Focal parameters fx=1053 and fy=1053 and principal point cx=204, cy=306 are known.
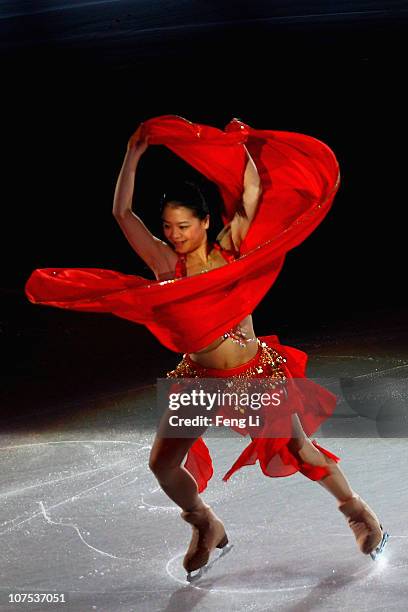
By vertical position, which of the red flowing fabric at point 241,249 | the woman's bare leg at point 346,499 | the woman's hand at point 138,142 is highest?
the woman's hand at point 138,142

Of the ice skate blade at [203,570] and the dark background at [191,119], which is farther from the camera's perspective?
the dark background at [191,119]

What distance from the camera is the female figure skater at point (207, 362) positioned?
3811 mm

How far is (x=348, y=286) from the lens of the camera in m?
7.78

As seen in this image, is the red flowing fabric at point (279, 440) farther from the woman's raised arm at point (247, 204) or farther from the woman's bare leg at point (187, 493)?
the woman's raised arm at point (247, 204)

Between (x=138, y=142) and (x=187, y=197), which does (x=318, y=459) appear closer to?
(x=187, y=197)

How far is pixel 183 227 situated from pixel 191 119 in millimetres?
4503

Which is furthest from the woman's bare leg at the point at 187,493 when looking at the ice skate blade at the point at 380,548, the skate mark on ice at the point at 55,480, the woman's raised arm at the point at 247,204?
the skate mark on ice at the point at 55,480

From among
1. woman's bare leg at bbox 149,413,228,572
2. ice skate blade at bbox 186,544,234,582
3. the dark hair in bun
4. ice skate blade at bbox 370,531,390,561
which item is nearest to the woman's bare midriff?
woman's bare leg at bbox 149,413,228,572

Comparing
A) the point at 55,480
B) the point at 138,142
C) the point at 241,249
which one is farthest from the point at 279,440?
the point at 55,480

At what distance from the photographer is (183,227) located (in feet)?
12.4

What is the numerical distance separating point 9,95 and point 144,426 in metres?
4.14

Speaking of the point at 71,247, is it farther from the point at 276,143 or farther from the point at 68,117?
the point at 276,143

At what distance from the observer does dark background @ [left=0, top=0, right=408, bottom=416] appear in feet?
24.6

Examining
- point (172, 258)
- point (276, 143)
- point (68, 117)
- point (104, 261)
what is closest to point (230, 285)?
point (172, 258)
